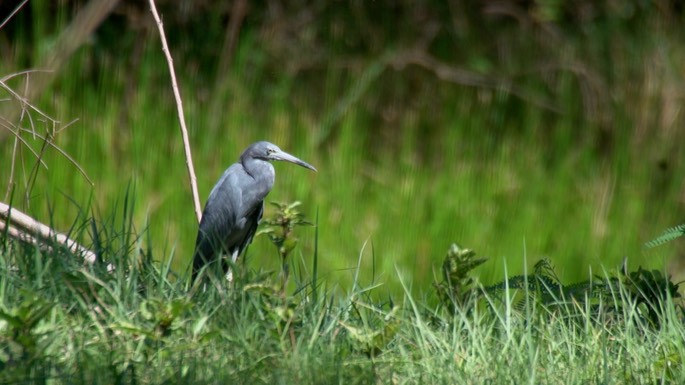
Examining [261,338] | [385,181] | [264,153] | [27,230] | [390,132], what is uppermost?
[390,132]

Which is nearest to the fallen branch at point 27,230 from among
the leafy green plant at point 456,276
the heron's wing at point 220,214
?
the heron's wing at point 220,214

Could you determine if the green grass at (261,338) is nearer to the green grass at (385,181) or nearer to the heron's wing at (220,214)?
the heron's wing at (220,214)

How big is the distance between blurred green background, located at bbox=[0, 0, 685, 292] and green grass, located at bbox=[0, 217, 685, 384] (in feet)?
4.47

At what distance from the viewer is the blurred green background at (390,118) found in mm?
4141

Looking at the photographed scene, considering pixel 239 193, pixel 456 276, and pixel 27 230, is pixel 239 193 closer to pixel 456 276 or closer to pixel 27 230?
pixel 27 230

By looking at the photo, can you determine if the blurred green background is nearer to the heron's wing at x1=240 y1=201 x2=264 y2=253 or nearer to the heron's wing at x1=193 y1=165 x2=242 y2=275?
the heron's wing at x1=240 y1=201 x2=264 y2=253

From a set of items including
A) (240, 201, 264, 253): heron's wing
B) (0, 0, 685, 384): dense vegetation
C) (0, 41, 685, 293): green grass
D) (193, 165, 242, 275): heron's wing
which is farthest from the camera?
(0, 41, 685, 293): green grass

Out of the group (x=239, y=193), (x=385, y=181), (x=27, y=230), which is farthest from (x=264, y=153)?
(x=385, y=181)

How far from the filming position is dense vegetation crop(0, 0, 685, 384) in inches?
154

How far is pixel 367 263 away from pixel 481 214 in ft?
1.81

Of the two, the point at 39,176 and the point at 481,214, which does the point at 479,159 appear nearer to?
the point at 481,214

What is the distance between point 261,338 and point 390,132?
2540mm

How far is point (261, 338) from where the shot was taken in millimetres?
2312

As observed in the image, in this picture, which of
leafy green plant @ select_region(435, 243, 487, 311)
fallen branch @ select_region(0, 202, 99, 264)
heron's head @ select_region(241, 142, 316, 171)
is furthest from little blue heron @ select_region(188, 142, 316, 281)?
leafy green plant @ select_region(435, 243, 487, 311)
